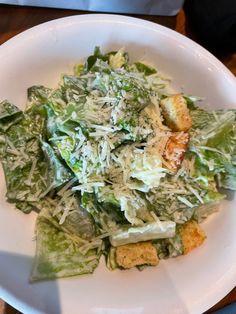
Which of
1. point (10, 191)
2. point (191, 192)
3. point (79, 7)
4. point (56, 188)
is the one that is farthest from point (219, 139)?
point (79, 7)

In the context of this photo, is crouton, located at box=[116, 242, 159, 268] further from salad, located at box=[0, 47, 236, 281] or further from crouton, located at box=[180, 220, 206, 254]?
crouton, located at box=[180, 220, 206, 254]

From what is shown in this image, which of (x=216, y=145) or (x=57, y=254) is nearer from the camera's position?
(x=57, y=254)

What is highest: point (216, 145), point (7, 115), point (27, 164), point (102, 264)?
point (7, 115)

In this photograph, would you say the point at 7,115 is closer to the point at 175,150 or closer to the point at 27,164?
the point at 27,164

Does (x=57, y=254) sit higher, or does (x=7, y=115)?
(x=7, y=115)

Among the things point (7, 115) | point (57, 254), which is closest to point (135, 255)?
point (57, 254)
